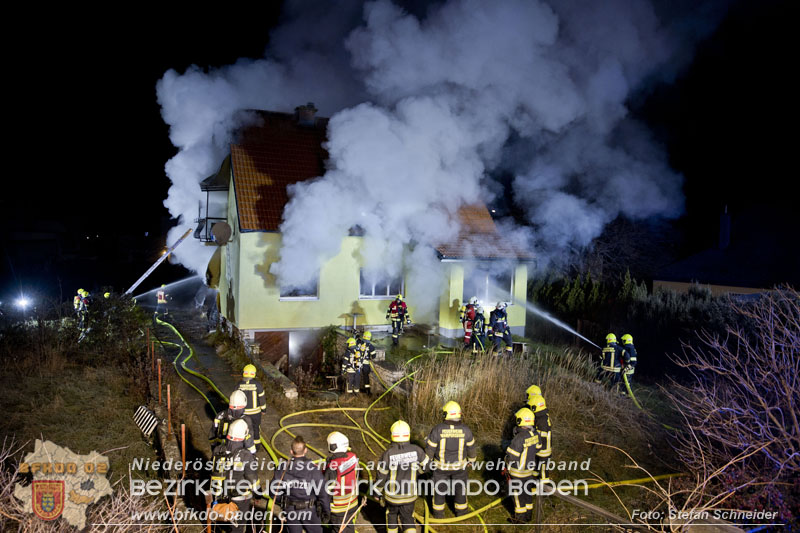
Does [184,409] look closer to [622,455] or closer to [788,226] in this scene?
[622,455]

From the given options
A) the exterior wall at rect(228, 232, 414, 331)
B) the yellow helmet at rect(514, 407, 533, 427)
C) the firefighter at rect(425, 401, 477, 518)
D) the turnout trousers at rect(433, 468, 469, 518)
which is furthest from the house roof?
the turnout trousers at rect(433, 468, 469, 518)

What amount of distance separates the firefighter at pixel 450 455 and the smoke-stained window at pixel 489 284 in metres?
10.6

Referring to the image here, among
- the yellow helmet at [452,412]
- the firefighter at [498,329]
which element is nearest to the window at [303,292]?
the firefighter at [498,329]

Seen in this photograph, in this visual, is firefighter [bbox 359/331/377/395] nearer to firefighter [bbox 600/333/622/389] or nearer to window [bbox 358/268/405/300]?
window [bbox 358/268/405/300]

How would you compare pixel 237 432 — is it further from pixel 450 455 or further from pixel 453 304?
pixel 453 304

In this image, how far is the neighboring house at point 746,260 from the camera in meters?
19.0

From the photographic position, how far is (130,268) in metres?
45.0

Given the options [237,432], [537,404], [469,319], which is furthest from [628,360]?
[237,432]

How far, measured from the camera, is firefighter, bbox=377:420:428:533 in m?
5.48

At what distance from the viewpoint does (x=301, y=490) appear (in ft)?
16.5

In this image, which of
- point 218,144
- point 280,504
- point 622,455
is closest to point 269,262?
point 218,144

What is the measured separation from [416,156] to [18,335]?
1174 centimetres

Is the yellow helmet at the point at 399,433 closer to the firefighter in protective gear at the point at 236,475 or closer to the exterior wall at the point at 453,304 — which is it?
the firefighter in protective gear at the point at 236,475

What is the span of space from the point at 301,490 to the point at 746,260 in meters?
22.3
